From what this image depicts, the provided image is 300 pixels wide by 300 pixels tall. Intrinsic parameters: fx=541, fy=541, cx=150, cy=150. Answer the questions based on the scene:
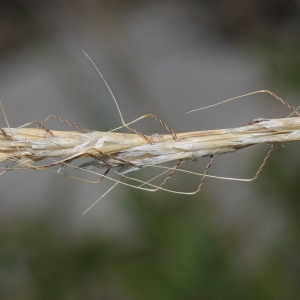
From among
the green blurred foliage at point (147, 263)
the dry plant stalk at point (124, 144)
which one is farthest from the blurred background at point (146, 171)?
the dry plant stalk at point (124, 144)

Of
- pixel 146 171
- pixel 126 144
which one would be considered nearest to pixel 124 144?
pixel 126 144

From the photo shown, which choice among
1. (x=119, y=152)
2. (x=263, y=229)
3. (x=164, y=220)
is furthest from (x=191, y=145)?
(x=263, y=229)

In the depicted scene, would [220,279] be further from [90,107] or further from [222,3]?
[222,3]

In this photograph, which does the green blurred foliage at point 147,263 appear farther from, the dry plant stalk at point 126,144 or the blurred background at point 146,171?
the dry plant stalk at point 126,144

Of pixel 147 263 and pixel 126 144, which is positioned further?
pixel 147 263

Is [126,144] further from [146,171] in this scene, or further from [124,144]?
[146,171]

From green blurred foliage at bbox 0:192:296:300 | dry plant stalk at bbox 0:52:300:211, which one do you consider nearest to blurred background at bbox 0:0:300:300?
green blurred foliage at bbox 0:192:296:300
